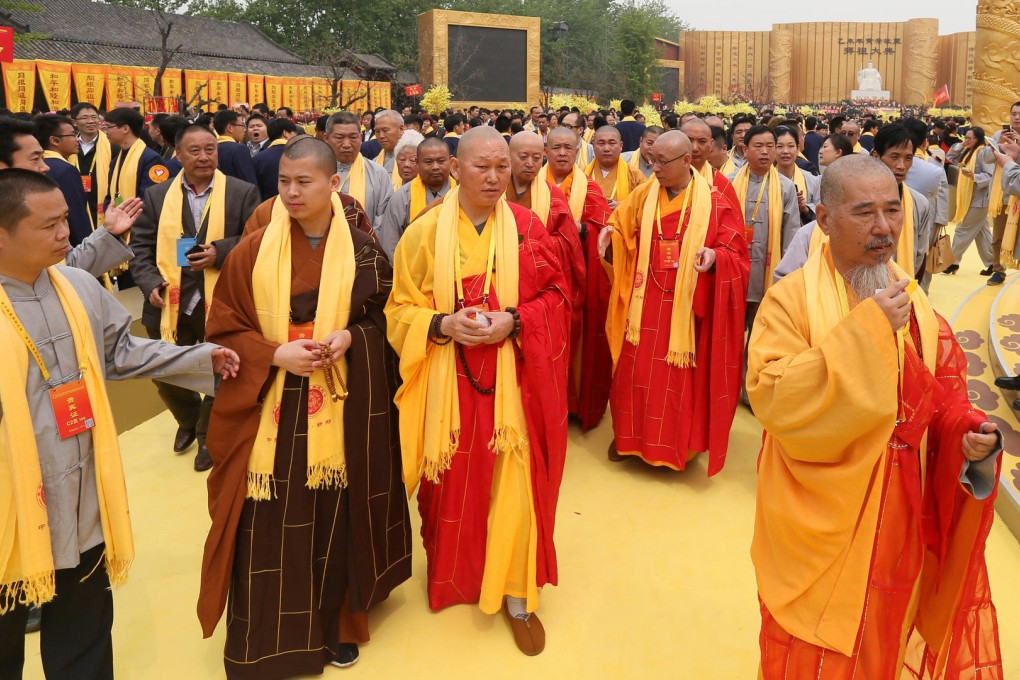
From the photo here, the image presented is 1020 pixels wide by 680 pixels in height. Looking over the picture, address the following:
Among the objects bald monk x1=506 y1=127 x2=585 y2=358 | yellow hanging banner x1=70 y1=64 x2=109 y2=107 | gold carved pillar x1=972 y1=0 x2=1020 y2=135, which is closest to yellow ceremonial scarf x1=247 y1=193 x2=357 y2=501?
bald monk x1=506 y1=127 x2=585 y2=358

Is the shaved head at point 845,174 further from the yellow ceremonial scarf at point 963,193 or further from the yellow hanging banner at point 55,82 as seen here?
the yellow hanging banner at point 55,82

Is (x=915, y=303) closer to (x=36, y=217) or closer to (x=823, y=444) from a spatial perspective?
(x=823, y=444)

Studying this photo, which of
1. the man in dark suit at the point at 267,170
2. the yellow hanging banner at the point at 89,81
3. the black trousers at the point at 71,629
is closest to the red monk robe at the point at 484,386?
the black trousers at the point at 71,629

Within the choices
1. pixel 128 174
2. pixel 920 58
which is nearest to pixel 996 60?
pixel 128 174

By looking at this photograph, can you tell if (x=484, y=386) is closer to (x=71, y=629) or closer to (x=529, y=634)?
(x=529, y=634)

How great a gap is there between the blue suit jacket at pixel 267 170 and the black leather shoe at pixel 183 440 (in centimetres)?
260

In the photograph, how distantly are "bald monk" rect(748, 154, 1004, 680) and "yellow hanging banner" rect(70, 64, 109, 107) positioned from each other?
65.8 feet

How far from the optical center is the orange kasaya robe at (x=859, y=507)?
1.99 metres

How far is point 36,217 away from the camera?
2.12m

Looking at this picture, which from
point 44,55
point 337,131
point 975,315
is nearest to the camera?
point 337,131

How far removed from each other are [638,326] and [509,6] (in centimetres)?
4288

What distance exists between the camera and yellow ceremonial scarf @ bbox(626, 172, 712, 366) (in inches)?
169

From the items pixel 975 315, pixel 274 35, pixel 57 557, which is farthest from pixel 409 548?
pixel 274 35

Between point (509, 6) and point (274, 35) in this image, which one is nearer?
point (274, 35)
